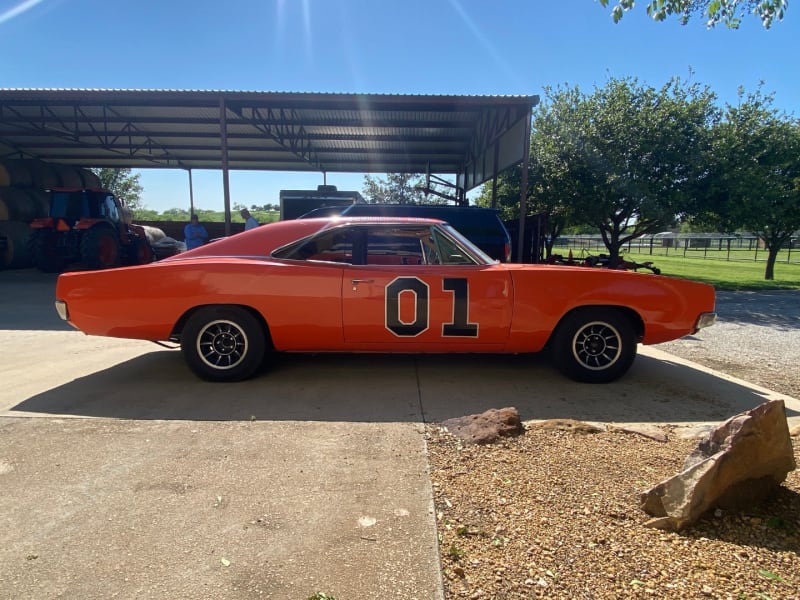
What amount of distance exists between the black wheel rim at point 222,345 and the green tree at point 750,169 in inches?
520

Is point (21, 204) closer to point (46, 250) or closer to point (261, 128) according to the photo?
point (46, 250)

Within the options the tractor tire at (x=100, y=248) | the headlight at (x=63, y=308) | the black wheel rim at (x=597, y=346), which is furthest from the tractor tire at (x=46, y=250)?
the black wheel rim at (x=597, y=346)

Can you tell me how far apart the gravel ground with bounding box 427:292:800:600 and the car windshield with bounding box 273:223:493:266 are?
1752 mm

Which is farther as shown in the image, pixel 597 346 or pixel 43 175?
pixel 43 175

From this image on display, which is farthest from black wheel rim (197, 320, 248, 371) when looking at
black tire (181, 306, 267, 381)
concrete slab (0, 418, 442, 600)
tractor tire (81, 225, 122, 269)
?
tractor tire (81, 225, 122, 269)

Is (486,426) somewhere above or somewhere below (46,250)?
below

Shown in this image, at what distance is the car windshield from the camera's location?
424 cm

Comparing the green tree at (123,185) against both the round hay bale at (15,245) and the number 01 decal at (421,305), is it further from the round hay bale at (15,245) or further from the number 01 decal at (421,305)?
the number 01 decal at (421,305)

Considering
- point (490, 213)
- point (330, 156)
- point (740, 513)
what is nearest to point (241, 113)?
point (330, 156)

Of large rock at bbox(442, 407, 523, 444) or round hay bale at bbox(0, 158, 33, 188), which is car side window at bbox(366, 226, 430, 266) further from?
round hay bale at bbox(0, 158, 33, 188)

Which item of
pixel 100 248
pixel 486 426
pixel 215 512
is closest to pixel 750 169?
pixel 486 426

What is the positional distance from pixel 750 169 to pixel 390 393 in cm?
1340

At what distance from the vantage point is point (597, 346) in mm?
4180

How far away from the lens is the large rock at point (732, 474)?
205 cm
